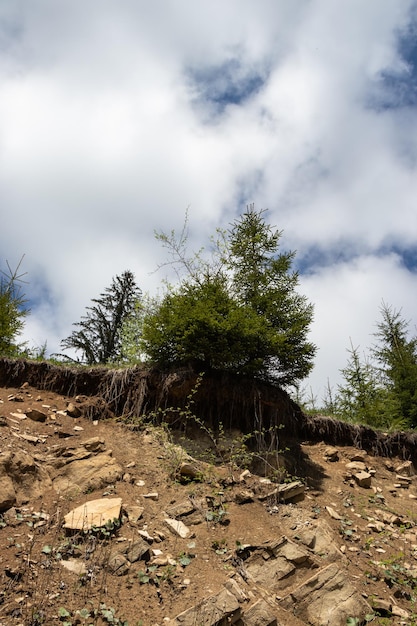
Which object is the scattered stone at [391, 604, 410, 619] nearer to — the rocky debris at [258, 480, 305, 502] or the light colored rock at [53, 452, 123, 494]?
the rocky debris at [258, 480, 305, 502]

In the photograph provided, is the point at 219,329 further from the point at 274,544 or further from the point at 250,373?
the point at 274,544

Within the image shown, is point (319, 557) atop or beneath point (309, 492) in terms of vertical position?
beneath

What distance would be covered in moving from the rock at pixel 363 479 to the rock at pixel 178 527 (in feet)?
18.2

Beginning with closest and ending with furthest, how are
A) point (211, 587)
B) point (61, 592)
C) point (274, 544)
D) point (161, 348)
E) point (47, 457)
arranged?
point (61, 592) < point (211, 587) < point (274, 544) < point (47, 457) < point (161, 348)

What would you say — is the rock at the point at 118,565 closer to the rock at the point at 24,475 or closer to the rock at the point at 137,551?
the rock at the point at 137,551

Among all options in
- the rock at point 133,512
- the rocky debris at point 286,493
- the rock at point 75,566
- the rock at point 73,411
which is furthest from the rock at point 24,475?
the rocky debris at point 286,493

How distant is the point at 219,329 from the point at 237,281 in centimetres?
330

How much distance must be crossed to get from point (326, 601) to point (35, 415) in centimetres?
684

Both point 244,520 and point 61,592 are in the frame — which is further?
point 244,520

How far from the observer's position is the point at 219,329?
966 centimetres

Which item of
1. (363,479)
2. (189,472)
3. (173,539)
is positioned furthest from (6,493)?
(363,479)

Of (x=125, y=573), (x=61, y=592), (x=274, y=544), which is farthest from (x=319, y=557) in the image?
(x=61, y=592)

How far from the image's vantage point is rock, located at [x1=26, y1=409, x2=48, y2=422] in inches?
355

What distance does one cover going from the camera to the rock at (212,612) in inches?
185
